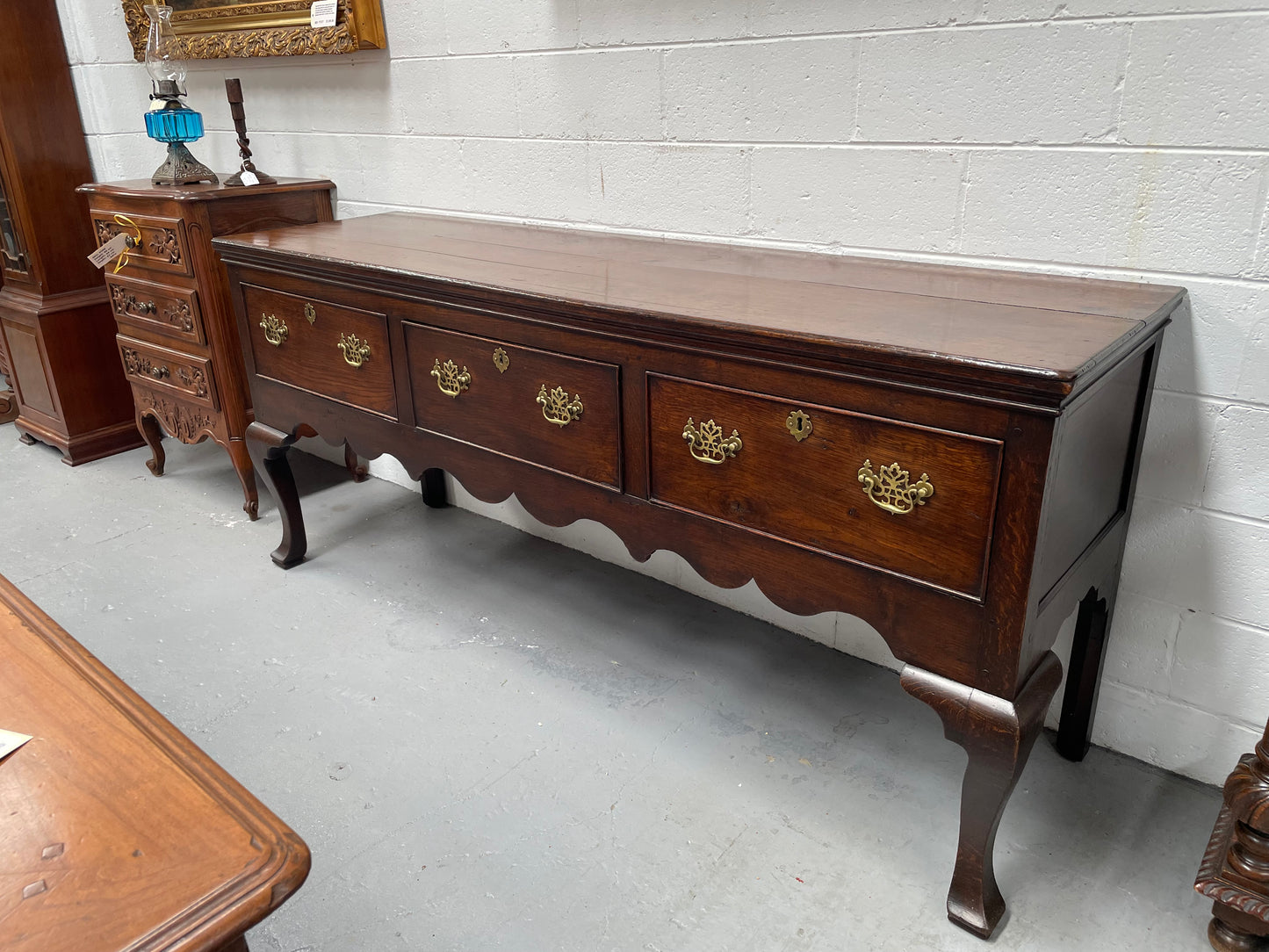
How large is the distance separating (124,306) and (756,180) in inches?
85.8

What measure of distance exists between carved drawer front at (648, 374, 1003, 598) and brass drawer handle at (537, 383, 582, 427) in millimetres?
166

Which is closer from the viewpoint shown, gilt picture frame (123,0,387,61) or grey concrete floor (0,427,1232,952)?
grey concrete floor (0,427,1232,952)

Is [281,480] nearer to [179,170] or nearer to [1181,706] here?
[179,170]

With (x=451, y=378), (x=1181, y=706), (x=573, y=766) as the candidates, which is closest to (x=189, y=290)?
(x=451, y=378)

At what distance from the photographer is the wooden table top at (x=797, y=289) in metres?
1.21

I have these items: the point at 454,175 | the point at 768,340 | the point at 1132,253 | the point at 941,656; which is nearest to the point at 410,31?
the point at 454,175

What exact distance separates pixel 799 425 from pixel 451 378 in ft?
2.62

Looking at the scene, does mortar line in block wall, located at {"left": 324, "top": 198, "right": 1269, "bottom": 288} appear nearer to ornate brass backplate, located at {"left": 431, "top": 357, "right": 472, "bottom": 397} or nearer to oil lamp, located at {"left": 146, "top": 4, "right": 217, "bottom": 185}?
ornate brass backplate, located at {"left": 431, "top": 357, "right": 472, "bottom": 397}

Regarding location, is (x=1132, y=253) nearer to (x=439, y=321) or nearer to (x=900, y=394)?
(x=900, y=394)

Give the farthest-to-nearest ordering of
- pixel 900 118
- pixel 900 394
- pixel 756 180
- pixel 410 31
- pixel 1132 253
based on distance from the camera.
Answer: pixel 410 31 < pixel 756 180 < pixel 900 118 < pixel 1132 253 < pixel 900 394

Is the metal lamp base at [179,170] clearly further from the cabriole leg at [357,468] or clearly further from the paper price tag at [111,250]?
the cabriole leg at [357,468]

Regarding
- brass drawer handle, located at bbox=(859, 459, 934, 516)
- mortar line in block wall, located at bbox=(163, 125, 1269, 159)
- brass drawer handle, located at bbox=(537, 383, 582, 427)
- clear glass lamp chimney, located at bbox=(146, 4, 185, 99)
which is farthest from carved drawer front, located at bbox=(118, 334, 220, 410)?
brass drawer handle, located at bbox=(859, 459, 934, 516)

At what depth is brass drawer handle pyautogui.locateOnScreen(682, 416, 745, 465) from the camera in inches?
55.2

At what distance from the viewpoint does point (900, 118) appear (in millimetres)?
1702
